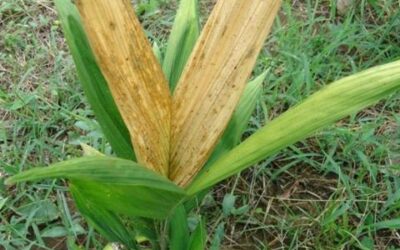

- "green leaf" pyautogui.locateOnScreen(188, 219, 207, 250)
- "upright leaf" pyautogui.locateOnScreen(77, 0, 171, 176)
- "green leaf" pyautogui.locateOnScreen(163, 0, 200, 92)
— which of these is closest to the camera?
"upright leaf" pyautogui.locateOnScreen(77, 0, 171, 176)

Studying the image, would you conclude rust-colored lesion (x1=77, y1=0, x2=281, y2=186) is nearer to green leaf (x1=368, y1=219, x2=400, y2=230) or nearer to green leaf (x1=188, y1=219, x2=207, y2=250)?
green leaf (x1=188, y1=219, x2=207, y2=250)

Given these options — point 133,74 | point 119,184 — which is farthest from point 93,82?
point 119,184

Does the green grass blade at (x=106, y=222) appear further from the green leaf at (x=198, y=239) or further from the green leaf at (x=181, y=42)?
the green leaf at (x=181, y=42)

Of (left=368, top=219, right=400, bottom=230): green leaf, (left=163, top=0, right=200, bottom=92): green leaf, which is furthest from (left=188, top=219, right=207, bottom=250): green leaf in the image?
(left=368, top=219, right=400, bottom=230): green leaf

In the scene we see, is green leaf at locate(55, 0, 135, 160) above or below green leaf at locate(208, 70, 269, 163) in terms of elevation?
above

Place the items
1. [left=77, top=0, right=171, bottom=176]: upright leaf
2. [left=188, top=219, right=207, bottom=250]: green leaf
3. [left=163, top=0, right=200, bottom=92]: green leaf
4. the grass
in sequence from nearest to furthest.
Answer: [left=77, top=0, right=171, bottom=176]: upright leaf
[left=188, top=219, right=207, bottom=250]: green leaf
[left=163, top=0, right=200, bottom=92]: green leaf
the grass

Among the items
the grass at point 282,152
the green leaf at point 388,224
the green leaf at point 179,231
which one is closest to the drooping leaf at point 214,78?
the green leaf at point 179,231
